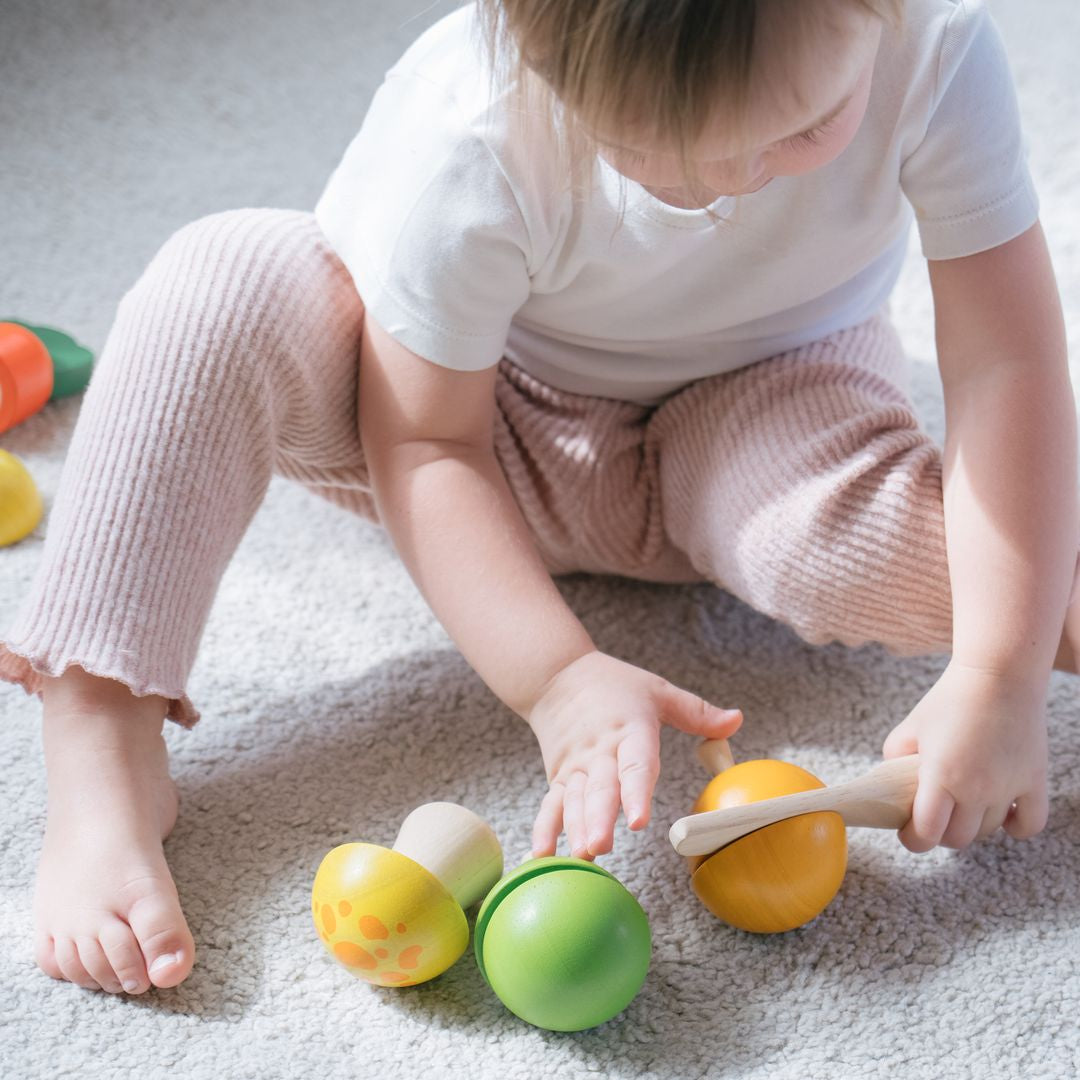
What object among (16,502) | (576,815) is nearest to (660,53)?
(576,815)

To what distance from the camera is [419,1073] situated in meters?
0.63

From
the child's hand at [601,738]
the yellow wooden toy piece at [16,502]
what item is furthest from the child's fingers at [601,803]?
the yellow wooden toy piece at [16,502]

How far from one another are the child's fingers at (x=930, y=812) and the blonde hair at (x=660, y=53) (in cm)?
32

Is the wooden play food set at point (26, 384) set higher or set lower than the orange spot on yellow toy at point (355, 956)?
higher

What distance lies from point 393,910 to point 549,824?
10 cm

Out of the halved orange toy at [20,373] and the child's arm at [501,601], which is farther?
the halved orange toy at [20,373]

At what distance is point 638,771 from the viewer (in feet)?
2.23

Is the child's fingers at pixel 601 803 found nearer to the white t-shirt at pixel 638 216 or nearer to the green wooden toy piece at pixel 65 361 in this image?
the white t-shirt at pixel 638 216

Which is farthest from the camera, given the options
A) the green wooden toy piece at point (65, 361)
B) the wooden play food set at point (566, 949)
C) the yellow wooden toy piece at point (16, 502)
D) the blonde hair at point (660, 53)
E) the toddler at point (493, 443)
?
the green wooden toy piece at point (65, 361)

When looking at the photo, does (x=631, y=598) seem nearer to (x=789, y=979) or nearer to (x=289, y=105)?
(x=789, y=979)

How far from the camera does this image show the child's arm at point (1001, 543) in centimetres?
71

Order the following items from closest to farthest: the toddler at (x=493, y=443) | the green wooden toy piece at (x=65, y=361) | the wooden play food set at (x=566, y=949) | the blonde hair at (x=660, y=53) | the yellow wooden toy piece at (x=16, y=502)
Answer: the blonde hair at (x=660, y=53)
the wooden play food set at (x=566, y=949)
the toddler at (x=493, y=443)
the yellow wooden toy piece at (x=16, y=502)
the green wooden toy piece at (x=65, y=361)

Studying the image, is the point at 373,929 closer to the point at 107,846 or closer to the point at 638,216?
the point at 107,846

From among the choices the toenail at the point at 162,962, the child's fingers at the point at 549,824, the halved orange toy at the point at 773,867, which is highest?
the toenail at the point at 162,962
